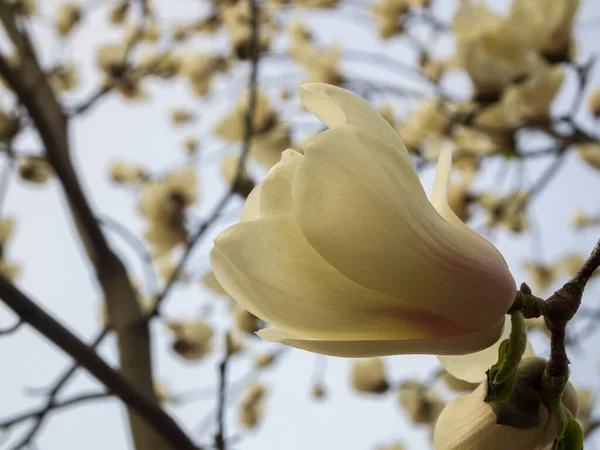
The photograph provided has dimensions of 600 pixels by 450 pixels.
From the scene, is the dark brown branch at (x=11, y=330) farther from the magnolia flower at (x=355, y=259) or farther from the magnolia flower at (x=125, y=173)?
the magnolia flower at (x=125, y=173)

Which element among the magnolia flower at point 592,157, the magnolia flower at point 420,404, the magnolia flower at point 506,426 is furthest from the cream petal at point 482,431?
the magnolia flower at point 420,404

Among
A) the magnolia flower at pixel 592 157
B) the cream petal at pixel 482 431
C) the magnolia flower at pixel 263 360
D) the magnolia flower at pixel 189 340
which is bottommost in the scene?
the magnolia flower at pixel 263 360

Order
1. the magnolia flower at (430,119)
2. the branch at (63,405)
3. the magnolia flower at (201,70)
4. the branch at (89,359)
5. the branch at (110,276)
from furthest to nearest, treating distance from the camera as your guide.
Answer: the magnolia flower at (201,70)
the magnolia flower at (430,119)
the branch at (110,276)
the branch at (63,405)
the branch at (89,359)

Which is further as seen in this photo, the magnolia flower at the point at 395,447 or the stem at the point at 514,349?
the magnolia flower at the point at 395,447

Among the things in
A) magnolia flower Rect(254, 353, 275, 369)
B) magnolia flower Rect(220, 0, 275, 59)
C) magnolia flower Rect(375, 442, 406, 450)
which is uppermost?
magnolia flower Rect(220, 0, 275, 59)

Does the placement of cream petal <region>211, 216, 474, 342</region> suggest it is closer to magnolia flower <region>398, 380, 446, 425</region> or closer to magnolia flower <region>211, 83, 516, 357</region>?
magnolia flower <region>211, 83, 516, 357</region>

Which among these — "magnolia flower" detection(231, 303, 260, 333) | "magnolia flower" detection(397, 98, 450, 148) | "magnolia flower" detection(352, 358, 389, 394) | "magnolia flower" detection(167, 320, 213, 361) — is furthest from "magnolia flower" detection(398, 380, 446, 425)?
"magnolia flower" detection(397, 98, 450, 148)

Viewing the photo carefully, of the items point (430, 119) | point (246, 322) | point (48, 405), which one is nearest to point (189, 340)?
point (246, 322)

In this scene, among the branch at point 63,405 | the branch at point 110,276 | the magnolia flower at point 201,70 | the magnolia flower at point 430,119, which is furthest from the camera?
the magnolia flower at point 201,70
